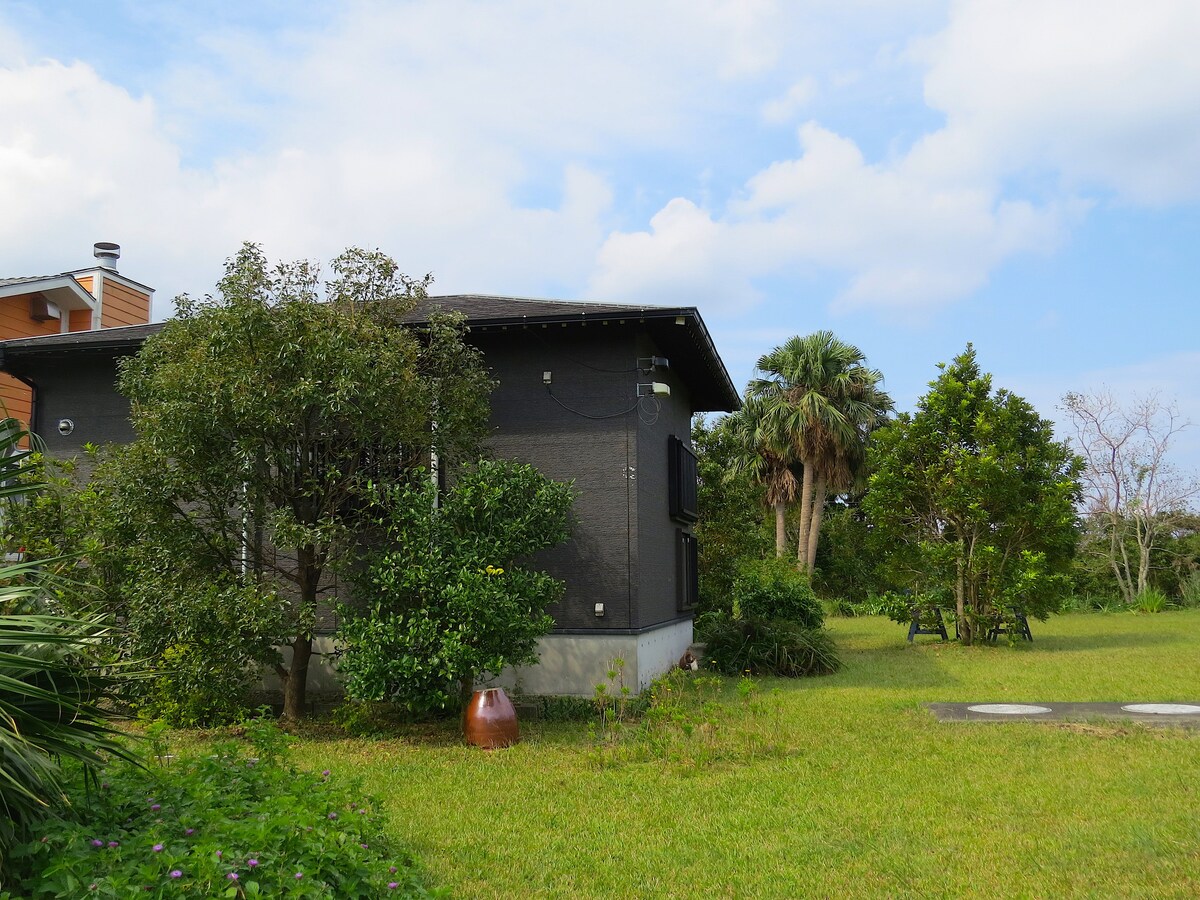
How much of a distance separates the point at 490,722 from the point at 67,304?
12.1 meters

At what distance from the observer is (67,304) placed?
15750 millimetres

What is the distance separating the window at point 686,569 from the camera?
1338cm

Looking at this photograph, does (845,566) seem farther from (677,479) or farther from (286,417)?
(286,417)

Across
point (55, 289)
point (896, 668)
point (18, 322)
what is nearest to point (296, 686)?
point (896, 668)

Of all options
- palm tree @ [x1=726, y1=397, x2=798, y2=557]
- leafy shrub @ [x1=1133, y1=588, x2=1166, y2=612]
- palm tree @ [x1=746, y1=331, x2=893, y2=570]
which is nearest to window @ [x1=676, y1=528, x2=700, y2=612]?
palm tree @ [x1=726, y1=397, x2=798, y2=557]

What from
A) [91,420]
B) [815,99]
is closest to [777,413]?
[815,99]

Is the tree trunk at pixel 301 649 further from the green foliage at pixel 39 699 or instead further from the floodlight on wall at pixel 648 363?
the green foliage at pixel 39 699

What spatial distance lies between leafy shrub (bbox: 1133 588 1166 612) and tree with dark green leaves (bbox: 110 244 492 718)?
22.9 metres

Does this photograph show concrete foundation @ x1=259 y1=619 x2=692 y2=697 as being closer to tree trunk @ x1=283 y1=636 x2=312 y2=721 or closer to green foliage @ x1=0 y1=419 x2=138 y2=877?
tree trunk @ x1=283 y1=636 x2=312 y2=721

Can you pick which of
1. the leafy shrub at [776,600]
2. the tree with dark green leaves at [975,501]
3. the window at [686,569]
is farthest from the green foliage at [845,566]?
the window at [686,569]

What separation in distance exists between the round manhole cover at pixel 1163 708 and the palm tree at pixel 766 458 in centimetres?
1658

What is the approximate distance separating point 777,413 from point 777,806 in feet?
69.0

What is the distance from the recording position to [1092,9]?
757 cm

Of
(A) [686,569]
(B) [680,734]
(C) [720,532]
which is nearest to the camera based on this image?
(B) [680,734]
